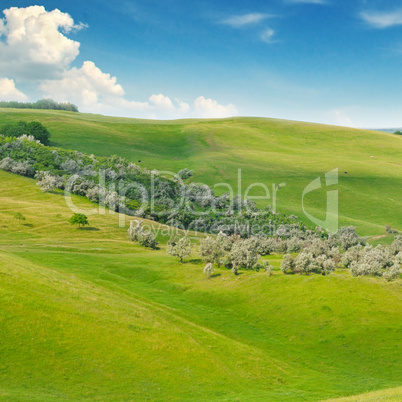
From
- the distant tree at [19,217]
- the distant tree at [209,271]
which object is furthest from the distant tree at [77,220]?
the distant tree at [209,271]

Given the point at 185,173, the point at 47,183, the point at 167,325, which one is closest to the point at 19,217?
the point at 47,183

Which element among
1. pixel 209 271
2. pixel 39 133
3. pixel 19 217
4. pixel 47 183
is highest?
pixel 39 133

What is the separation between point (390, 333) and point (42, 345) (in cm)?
2534

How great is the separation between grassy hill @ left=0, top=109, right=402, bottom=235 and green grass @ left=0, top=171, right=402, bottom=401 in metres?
54.4

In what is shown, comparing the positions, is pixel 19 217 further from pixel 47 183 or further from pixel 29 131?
pixel 29 131

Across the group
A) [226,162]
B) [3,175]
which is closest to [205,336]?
[3,175]

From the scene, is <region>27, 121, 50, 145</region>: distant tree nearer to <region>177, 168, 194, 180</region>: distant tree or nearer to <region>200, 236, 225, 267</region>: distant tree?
<region>177, 168, 194, 180</region>: distant tree

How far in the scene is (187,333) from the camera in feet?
97.3

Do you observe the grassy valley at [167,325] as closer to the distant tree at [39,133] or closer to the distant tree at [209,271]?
the distant tree at [209,271]

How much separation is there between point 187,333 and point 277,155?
127 meters

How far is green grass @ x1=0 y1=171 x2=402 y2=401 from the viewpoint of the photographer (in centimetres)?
2105

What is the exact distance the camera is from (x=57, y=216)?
65.4 meters

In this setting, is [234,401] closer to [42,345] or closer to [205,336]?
[205,336]

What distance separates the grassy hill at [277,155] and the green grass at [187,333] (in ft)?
178
